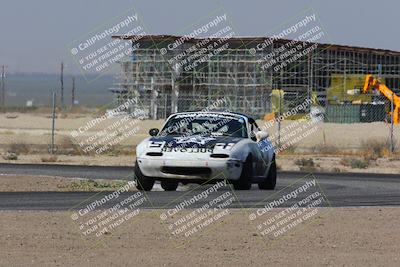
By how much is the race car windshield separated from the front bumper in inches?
45.9

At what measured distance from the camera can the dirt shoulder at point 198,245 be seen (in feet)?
39.2

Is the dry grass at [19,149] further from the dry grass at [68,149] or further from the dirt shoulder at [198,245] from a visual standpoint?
the dirt shoulder at [198,245]

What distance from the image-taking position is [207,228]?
1498cm

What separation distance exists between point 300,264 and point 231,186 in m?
10.5

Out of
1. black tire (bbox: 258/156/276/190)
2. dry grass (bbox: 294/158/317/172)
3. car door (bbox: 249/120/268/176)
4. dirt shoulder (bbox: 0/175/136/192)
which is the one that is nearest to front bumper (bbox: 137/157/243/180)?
car door (bbox: 249/120/268/176)

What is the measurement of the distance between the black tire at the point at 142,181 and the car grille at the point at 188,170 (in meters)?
0.53

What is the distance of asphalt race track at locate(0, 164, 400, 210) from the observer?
60.5ft

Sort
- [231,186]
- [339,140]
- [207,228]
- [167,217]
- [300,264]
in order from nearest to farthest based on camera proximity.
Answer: [300,264] < [207,228] < [167,217] < [231,186] < [339,140]

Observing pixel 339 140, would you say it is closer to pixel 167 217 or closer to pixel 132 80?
pixel 132 80

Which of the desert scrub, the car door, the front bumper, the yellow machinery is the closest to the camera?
the front bumper

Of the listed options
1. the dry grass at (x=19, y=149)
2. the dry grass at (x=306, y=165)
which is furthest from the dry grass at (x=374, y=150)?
the dry grass at (x=19, y=149)

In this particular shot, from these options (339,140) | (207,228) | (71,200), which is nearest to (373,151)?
(339,140)

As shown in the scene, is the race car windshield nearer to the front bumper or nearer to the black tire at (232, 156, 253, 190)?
the black tire at (232, 156, 253, 190)

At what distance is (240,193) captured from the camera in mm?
21016
